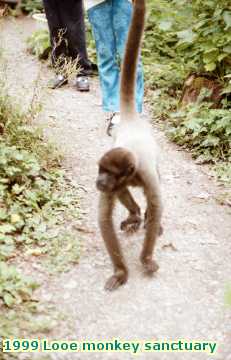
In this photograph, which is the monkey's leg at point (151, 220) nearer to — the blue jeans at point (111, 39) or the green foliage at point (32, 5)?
the blue jeans at point (111, 39)

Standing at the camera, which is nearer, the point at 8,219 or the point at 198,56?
the point at 8,219

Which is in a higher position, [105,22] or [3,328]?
[105,22]

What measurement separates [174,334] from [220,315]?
1.35ft

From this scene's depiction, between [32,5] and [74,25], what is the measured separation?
168 inches

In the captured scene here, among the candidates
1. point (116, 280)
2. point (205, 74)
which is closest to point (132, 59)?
point (116, 280)

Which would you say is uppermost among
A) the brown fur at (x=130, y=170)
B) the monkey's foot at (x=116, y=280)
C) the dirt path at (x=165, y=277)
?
the brown fur at (x=130, y=170)

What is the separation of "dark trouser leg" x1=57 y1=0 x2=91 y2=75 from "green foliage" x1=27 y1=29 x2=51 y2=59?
43.2 inches

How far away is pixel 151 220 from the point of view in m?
3.97

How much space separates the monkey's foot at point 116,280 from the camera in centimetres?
398

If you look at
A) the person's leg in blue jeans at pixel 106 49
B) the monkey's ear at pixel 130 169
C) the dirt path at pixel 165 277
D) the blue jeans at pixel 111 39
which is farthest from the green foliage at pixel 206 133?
the monkey's ear at pixel 130 169

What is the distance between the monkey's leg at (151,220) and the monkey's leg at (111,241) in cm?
20

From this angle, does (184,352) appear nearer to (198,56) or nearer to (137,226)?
(137,226)

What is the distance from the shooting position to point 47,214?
4.67 m

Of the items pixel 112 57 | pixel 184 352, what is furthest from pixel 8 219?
pixel 112 57
